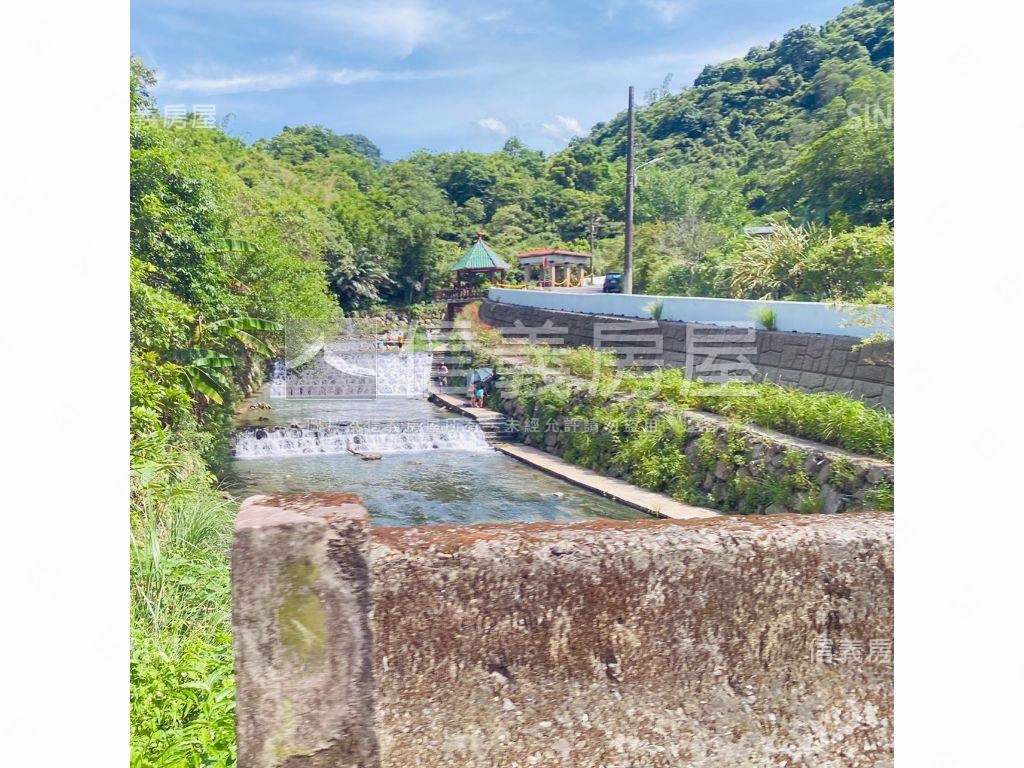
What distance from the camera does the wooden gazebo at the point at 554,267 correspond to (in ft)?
80.9

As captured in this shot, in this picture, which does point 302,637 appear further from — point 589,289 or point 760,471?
point 589,289

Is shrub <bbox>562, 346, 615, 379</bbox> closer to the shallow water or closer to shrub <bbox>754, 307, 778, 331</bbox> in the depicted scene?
the shallow water

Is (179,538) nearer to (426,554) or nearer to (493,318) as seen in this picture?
(426,554)

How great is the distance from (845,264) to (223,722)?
10994mm

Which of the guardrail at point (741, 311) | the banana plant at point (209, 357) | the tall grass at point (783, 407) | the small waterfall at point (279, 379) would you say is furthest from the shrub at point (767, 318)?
the small waterfall at point (279, 379)

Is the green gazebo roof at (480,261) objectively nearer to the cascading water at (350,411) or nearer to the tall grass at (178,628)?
the cascading water at (350,411)

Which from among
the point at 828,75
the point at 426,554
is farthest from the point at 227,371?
the point at 828,75

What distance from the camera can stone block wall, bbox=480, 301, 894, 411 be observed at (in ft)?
25.9

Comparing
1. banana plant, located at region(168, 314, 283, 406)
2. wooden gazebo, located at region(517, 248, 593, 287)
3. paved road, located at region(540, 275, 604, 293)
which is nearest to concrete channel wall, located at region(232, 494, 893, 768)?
banana plant, located at region(168, 314, 283, 406)

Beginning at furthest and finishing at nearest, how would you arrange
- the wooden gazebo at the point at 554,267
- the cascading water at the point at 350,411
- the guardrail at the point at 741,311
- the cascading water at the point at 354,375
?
the wooden gazebo at the point at 554,267 → the cascading water at the point at 354,375 → the cascading water at the point at 350,411 → the guardrail at the point at 741,311

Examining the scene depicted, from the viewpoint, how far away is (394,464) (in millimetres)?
10758

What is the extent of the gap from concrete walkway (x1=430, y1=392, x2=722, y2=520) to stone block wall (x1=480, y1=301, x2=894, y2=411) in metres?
2.00

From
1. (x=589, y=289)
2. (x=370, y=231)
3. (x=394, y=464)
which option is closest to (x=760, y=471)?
(x=394, y=464)

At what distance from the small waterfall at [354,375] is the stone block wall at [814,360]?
6.63 meters
